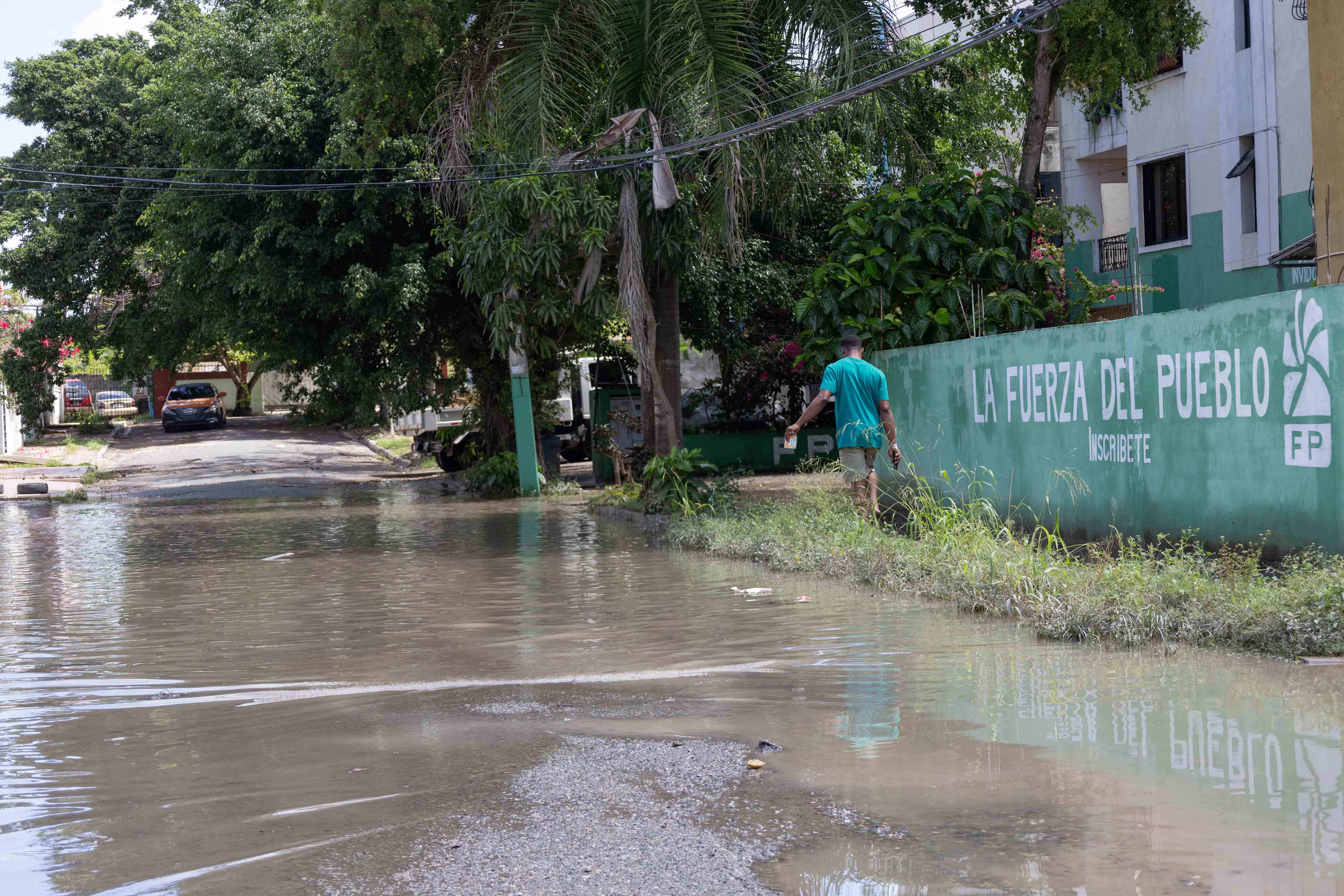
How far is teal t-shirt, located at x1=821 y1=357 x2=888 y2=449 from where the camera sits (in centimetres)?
1185

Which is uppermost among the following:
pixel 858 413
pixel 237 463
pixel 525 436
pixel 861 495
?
pixel 858 413

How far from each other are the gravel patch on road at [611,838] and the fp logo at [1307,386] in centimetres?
470

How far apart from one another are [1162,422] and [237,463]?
26955 mm

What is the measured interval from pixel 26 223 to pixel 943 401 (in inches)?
1257

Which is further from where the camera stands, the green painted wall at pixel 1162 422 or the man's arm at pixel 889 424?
the man's arm at pixel 889 424

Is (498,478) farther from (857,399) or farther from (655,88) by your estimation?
(857,399)

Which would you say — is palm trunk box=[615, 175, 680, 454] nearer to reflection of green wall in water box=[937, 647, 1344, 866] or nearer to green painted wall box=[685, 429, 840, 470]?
green painted wall box=[685, 429, 840, 470]

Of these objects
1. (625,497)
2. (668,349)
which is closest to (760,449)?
(625,497)

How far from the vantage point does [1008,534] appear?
30.0 feet

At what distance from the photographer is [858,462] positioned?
39.3 ft

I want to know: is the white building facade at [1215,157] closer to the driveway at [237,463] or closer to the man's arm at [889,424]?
the man's arm at [889,424]

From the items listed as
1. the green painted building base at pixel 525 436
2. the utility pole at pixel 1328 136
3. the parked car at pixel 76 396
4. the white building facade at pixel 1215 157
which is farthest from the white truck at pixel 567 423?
the parked car at pixel 76 396

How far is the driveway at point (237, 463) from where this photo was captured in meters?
25.6

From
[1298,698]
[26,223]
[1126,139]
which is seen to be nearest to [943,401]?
[1298,698]
